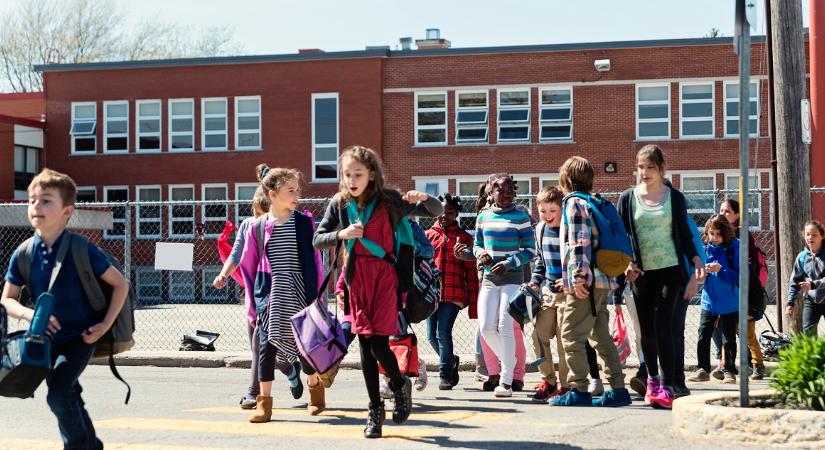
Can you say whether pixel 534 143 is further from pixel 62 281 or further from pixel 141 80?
pixel 62 281

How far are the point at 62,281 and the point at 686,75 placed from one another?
34.8 meters

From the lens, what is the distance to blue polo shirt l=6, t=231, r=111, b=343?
239 inches

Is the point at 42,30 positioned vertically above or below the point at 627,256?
above

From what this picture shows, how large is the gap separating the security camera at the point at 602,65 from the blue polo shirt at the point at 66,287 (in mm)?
33846

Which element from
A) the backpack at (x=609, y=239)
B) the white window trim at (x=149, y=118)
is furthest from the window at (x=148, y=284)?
the backpack at (x=609, y=239)

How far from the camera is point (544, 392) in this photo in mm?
9562

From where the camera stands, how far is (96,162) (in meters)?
43.4

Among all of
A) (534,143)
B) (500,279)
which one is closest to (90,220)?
(534,143)

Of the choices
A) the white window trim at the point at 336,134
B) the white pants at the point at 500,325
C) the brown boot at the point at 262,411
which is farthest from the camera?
the white window trim at the point at 336,134

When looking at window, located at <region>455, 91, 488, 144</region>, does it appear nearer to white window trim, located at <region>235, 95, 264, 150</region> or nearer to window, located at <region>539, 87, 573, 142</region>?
window, located at <region>539, 87, 573, 142</region>

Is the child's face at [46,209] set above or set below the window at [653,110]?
below

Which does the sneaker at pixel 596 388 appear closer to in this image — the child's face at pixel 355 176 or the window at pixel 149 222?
the child's face at pixel 355 176

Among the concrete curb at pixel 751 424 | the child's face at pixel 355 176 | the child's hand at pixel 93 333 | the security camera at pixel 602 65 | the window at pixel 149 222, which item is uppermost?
the security camera at pixel 602 65

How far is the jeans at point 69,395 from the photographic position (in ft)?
19.6
